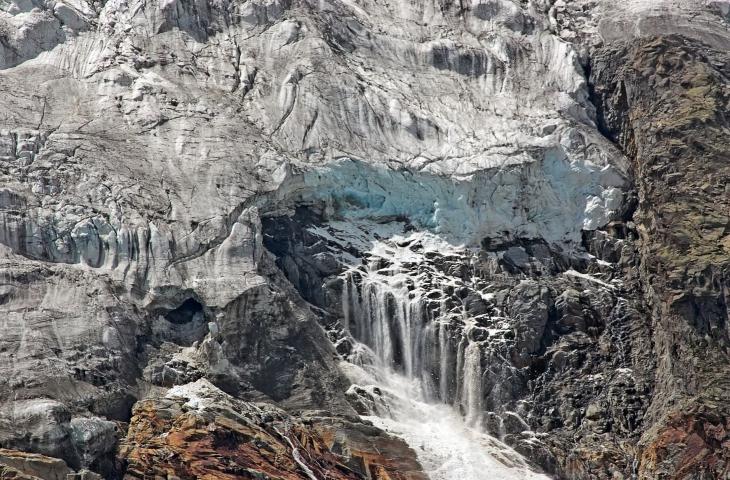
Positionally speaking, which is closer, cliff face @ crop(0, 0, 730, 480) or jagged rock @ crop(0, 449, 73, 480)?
jagged rock @ crop(0, 449, 73, 480)

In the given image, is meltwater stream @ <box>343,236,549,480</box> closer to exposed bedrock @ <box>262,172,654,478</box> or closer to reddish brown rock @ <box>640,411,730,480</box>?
exposed bedrock @ <box>262,172,654,478</box>

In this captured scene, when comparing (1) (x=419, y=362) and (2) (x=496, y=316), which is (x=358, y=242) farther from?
(2) (x=496, y=316)

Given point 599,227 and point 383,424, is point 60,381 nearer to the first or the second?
point 383,424

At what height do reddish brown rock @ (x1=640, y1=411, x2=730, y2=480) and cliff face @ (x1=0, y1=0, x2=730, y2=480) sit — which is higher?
cliff face @ (x1=0, y1=0, x2=730, y2=480)

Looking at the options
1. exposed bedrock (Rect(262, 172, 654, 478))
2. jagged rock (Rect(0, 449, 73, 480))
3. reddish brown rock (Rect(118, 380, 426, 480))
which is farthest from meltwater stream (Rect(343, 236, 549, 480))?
jagged rock (Rect(0, 449, 73, 480))

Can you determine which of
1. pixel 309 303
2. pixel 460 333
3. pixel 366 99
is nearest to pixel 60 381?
pixel 309 303

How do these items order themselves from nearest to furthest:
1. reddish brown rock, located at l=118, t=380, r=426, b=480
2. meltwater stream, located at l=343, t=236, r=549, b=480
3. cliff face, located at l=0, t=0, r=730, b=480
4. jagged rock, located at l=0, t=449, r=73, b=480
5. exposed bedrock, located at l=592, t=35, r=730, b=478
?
jagged rock, located at l=0, t=449, r=73, b=480
reddish brown rock, located at l=118, t=380, r=426, b=480
cliff face, located at l=0, t=0, r=730, b=480
exposed bedrock, located at l=592, t=35, r=730, b=478
meltwater stream, located at l=343, t=236, r=549, b=480
